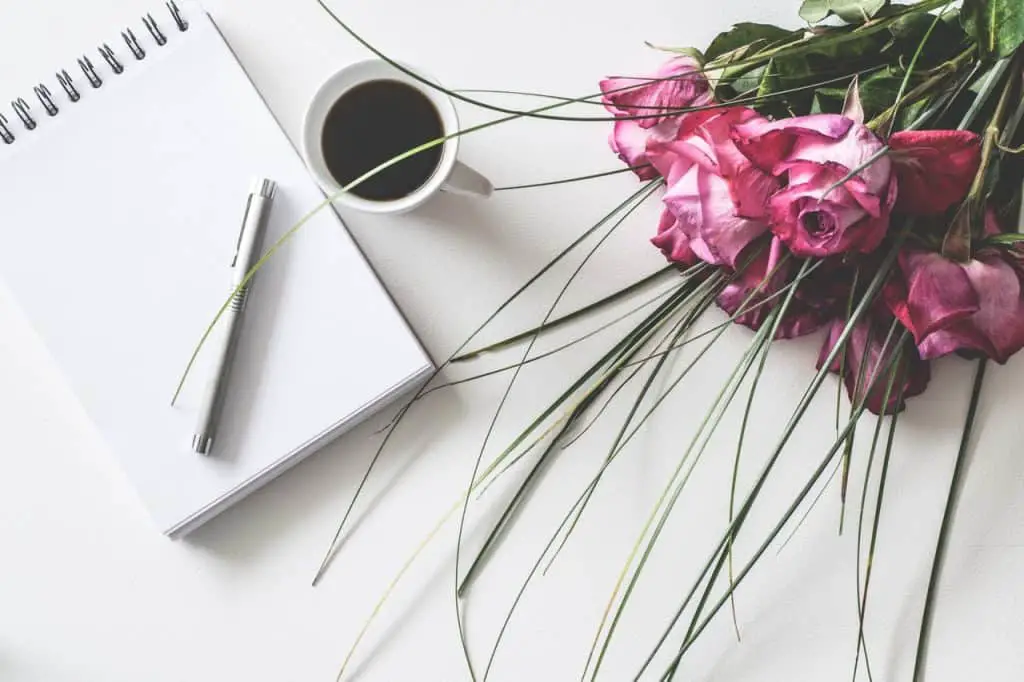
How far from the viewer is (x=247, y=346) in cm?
55

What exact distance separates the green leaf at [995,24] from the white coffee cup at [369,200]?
26cm

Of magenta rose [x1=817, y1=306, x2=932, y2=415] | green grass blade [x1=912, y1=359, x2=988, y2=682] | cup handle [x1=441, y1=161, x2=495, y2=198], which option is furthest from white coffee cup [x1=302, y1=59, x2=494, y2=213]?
green grass blade [x1=912, y1=359, x2=988, y2=682]

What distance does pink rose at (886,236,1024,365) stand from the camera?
1.27ft

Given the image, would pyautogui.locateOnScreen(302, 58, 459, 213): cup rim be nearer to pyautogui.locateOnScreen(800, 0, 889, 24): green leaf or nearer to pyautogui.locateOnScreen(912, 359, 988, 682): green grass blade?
pyautogui.locateOnScreen(800, 0, 889, 24): green leaf

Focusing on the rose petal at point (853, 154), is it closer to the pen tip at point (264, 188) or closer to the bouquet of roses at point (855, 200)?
the bouquet of roses at point (855, 200)

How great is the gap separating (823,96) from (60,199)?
0.45 meters

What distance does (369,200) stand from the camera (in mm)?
486

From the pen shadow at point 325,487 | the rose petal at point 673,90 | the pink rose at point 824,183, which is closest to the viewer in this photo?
the pink rose at point 824,183

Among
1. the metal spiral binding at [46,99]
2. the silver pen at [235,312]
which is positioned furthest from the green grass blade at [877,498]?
the metal spiral binding at [46,99]

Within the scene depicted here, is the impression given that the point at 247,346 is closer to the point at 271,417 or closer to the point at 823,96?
the point at 271,417

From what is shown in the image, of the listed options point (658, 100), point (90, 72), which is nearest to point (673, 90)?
point (658, 100)

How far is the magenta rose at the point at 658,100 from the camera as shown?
456 millimetres

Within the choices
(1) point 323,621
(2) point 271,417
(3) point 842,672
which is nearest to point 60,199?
(2) point 271,417

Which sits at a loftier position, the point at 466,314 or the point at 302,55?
the point at 302,55
